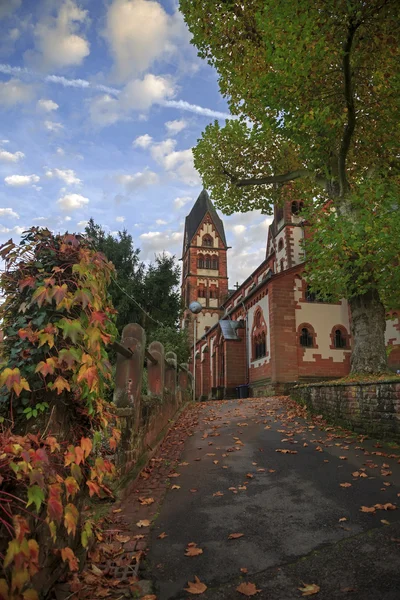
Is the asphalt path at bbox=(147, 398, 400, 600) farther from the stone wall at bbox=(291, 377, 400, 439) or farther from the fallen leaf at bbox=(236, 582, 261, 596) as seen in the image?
the stone wall at bbox=(291, 377, 400, 439)

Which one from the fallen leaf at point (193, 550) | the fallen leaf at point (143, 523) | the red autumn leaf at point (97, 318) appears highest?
the red autumn leaf at point (97, 318)

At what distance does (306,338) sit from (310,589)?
22.0 m

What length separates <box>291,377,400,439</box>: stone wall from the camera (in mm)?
7344

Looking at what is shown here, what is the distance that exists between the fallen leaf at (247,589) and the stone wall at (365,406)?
539 cm

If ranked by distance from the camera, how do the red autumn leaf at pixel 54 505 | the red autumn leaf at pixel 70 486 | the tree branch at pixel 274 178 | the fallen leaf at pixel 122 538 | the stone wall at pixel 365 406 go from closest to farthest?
the red autumn leaf at pixel 54 505 → the red autumn leaf at pixel 70 486 → the fallen leaf at pixel 122 538 → the stone wall at pixel 365 406 → the tree branch at pixel 274 178

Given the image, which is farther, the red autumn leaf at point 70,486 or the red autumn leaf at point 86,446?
the red autumn leaf at point 86,446

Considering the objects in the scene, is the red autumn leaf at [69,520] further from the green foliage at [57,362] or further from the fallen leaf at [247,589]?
the fallen leaf at [247,589]

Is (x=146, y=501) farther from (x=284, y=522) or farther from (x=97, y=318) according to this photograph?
(x=97, y=318)

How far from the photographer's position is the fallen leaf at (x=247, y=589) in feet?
9.00

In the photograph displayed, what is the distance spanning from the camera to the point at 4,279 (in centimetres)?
290

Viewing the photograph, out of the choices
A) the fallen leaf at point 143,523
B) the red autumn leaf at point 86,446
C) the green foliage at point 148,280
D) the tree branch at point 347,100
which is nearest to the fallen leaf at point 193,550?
the fallen leaf at point 143,523

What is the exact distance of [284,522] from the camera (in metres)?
4.04

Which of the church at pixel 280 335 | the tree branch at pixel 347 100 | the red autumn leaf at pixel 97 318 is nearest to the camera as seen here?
the red autumn leaf at pixel 97 318

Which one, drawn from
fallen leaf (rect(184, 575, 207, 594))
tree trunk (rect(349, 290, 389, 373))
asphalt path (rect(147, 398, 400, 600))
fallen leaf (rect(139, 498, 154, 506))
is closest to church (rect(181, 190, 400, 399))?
tree trunk (rect(349, 290, 389, 373))
